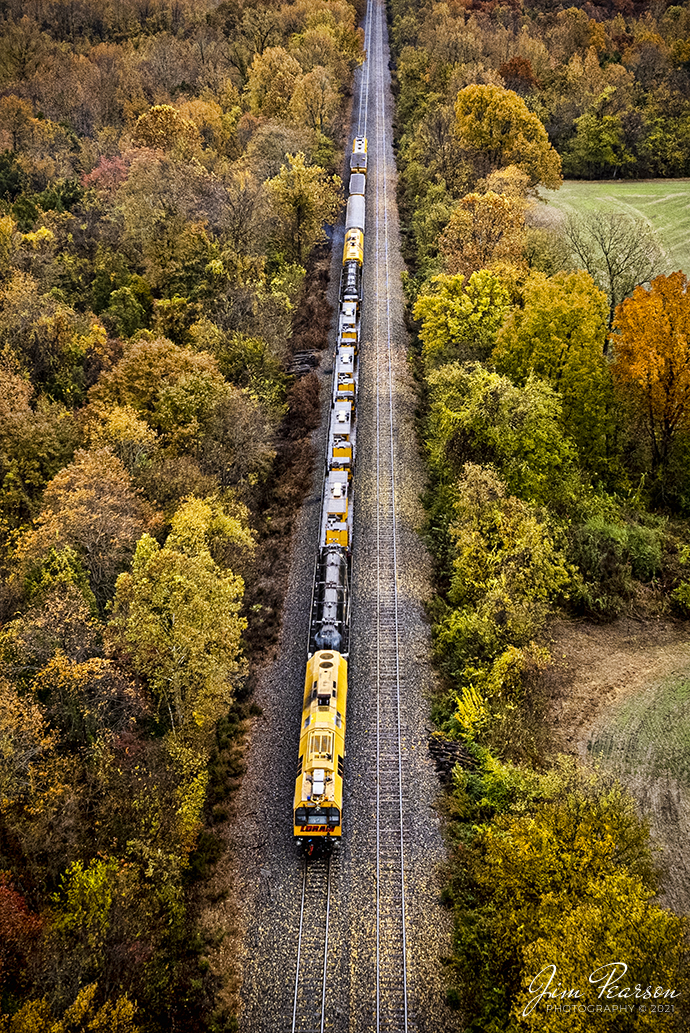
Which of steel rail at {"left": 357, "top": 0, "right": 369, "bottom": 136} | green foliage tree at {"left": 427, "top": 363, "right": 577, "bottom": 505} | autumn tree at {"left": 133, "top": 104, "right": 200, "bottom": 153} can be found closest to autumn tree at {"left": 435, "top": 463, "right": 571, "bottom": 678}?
green foliage tree at {"left": 427, "top": 363, "right": 577, "bottom": 505}

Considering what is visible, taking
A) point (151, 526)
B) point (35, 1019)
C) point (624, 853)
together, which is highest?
point (151, 526)

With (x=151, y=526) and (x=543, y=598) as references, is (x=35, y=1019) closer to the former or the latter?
(x=151, y=526)

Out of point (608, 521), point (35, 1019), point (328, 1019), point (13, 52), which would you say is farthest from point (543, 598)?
point (13, 52)

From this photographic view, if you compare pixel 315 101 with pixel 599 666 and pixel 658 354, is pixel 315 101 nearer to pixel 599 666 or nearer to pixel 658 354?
pixel 658 354

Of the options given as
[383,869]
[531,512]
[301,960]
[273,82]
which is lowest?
[301,960]

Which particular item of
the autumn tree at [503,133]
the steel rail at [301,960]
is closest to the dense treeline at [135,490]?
the steel rail at [301,960]

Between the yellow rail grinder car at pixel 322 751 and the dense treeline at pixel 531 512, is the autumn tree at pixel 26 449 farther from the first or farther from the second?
Result: the dense treeline at pixel 531 512
